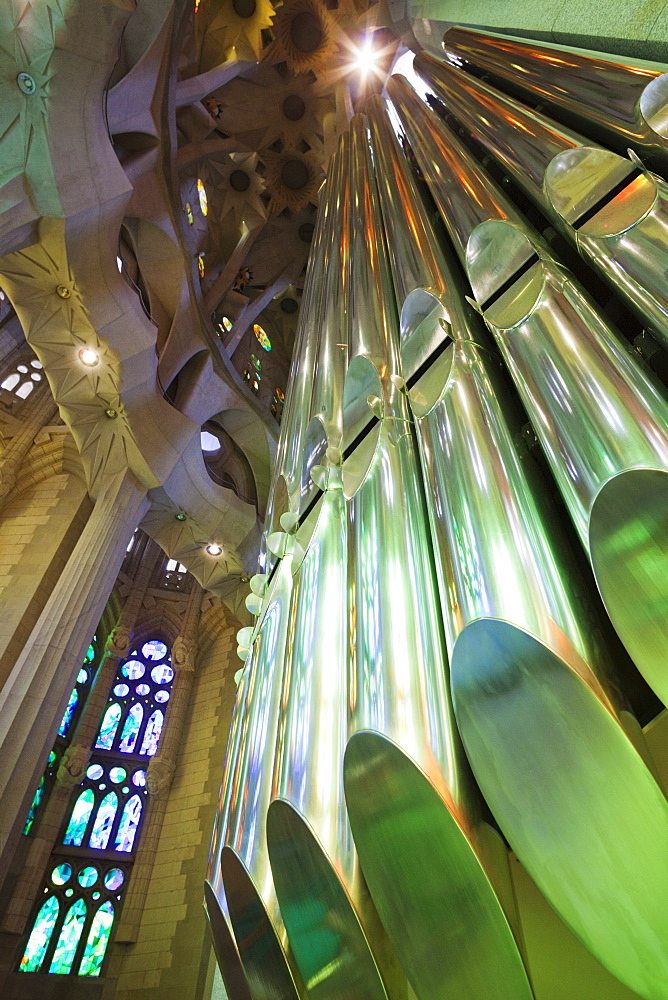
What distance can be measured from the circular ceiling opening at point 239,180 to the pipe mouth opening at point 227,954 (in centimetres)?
981

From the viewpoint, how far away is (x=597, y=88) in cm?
144

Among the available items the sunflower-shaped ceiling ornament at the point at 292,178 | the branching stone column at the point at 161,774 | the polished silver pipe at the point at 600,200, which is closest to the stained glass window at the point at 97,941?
the branching stone column at the point at 161,774

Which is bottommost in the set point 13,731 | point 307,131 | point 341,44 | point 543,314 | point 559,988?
point 559,988

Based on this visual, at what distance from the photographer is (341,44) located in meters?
7.91

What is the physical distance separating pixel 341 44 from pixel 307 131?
1.86 m

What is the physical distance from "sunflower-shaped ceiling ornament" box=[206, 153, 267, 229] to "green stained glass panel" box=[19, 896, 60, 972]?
10123 mm

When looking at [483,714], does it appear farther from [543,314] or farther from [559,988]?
[543,314]

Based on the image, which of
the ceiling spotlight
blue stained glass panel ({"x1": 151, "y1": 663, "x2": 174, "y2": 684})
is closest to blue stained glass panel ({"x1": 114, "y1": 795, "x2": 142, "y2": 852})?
blue stained glass panel ({"x1": 151, "y1": 663, "x2": 174, "y2": 684})

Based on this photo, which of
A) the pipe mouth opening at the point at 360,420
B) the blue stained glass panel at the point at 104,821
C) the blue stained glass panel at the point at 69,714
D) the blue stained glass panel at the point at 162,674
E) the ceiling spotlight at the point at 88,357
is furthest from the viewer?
the blue stained glass panel at the point at 162,674

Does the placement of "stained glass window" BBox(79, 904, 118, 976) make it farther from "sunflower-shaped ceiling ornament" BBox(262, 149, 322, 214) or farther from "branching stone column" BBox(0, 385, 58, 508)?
"sunflower-shaped ceiling ornament" BBox(262, 149, 322, 214)

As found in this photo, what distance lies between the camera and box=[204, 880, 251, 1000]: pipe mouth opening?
3.16ft

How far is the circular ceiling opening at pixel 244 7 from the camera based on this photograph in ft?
26.3

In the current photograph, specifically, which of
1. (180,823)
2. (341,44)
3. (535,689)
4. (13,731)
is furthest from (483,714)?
(341,44)

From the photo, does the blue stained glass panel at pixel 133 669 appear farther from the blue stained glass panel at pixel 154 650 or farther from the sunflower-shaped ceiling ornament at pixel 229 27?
the sunflower-shaped ceiling ornament at pixel 229 27
